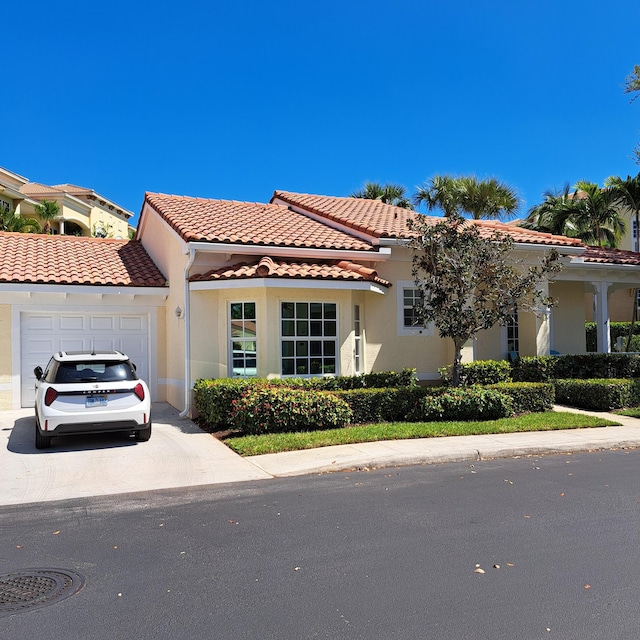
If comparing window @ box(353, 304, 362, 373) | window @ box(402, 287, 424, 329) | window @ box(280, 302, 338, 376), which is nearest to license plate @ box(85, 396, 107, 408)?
window @ box(280, 302, 338, 376)

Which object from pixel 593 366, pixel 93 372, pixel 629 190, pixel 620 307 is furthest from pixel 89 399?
pixel 620 307

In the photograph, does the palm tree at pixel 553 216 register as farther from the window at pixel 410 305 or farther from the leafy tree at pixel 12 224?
the leafy tree at pixel 12 224

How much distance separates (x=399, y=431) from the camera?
34.2 ft

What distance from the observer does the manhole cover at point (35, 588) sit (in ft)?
13.3

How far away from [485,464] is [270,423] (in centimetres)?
375

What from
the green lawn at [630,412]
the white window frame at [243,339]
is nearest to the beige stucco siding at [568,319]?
the green lawn at [630,412]

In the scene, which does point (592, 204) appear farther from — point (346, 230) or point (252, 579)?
point (252, 579)

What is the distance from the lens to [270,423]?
33.9 feet

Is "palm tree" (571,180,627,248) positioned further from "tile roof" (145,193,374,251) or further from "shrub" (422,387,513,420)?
"shrub" (422,387,513,420)

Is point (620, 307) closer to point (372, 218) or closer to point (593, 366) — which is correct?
point (593, 366)

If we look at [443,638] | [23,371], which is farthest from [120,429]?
[443,638]

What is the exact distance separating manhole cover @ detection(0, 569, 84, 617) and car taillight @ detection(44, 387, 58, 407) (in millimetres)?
4882

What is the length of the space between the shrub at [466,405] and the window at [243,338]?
3.81 m

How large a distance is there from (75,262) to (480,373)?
10.7 m
